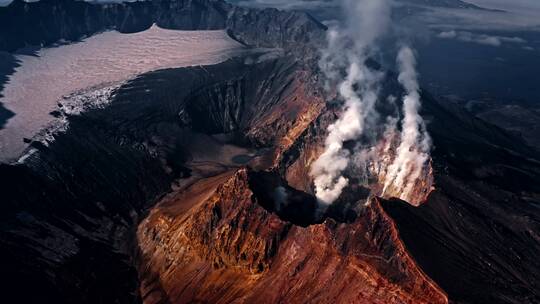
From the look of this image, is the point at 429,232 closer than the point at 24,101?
Yes

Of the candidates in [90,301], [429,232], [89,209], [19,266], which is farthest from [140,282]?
[429,232]

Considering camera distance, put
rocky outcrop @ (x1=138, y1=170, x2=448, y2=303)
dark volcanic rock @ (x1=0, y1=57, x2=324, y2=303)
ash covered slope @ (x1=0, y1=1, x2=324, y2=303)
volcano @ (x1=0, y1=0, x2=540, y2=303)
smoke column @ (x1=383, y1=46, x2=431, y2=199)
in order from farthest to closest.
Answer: smoke column @ (x1=383, y1=46, x2=431, y2=199)
dark volcanic rock @ (x1=0, y1=57, x2=324, y2=303)
ash covered slope @ (x1=0, y1=1, x2=324, y2=303)
volcano @ (x1=0, y1=0, x2=540, y2=303)
rocky outcrop @ (x1=138, y1=170, x2=448, y2=303)

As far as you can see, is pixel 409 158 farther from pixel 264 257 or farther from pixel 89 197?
pixel 89 197

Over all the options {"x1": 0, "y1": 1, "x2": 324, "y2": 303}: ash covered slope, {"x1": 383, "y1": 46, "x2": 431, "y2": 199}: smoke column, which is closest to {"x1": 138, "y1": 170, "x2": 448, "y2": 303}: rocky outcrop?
{"x1": 0, "y1": 1, "x2": 324, "y2": 303}: ash covered slope

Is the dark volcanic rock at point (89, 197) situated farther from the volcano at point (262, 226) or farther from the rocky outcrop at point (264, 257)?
the rocky outcrop at point (264, 257)

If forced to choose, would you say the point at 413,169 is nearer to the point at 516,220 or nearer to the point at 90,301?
the point at 516,220

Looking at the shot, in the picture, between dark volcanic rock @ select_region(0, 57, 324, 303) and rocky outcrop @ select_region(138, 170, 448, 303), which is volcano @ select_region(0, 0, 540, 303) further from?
A: dark volcanic rock @ select_region(0, 57, 324, 303)

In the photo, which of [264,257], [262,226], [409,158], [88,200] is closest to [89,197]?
[88,200]

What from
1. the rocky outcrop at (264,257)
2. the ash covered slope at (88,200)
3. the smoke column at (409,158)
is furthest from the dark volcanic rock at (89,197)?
the smoke column at (409,158)
